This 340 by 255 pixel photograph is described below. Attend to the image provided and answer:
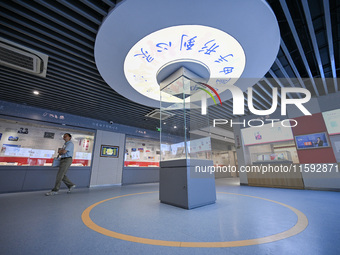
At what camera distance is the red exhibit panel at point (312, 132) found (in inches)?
190

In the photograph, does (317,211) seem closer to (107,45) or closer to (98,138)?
(107,45)

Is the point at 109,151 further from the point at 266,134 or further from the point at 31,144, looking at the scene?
the point at 266,134

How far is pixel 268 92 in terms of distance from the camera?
16.5 feet

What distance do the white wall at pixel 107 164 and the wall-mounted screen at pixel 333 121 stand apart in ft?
27.7

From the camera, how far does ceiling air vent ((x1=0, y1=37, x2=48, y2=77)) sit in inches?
113

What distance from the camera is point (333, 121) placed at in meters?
4.85

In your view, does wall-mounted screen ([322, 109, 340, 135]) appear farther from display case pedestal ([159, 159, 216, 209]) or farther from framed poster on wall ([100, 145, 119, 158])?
framed poster on wall ([100, 145, 119, 158])

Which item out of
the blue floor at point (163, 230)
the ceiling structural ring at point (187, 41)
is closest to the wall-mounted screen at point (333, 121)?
the ceiling structural ring at point (187, 41)

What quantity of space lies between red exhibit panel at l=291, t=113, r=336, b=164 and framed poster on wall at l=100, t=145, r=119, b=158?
7.85 m

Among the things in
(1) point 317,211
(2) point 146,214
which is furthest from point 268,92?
(2) point 146,214

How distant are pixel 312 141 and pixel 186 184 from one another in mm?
5527

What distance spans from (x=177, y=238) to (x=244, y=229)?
78cm

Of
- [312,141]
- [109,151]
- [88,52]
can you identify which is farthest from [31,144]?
[312,141]

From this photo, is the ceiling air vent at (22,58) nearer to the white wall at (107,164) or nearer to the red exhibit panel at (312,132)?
the white wall at (107,164)
